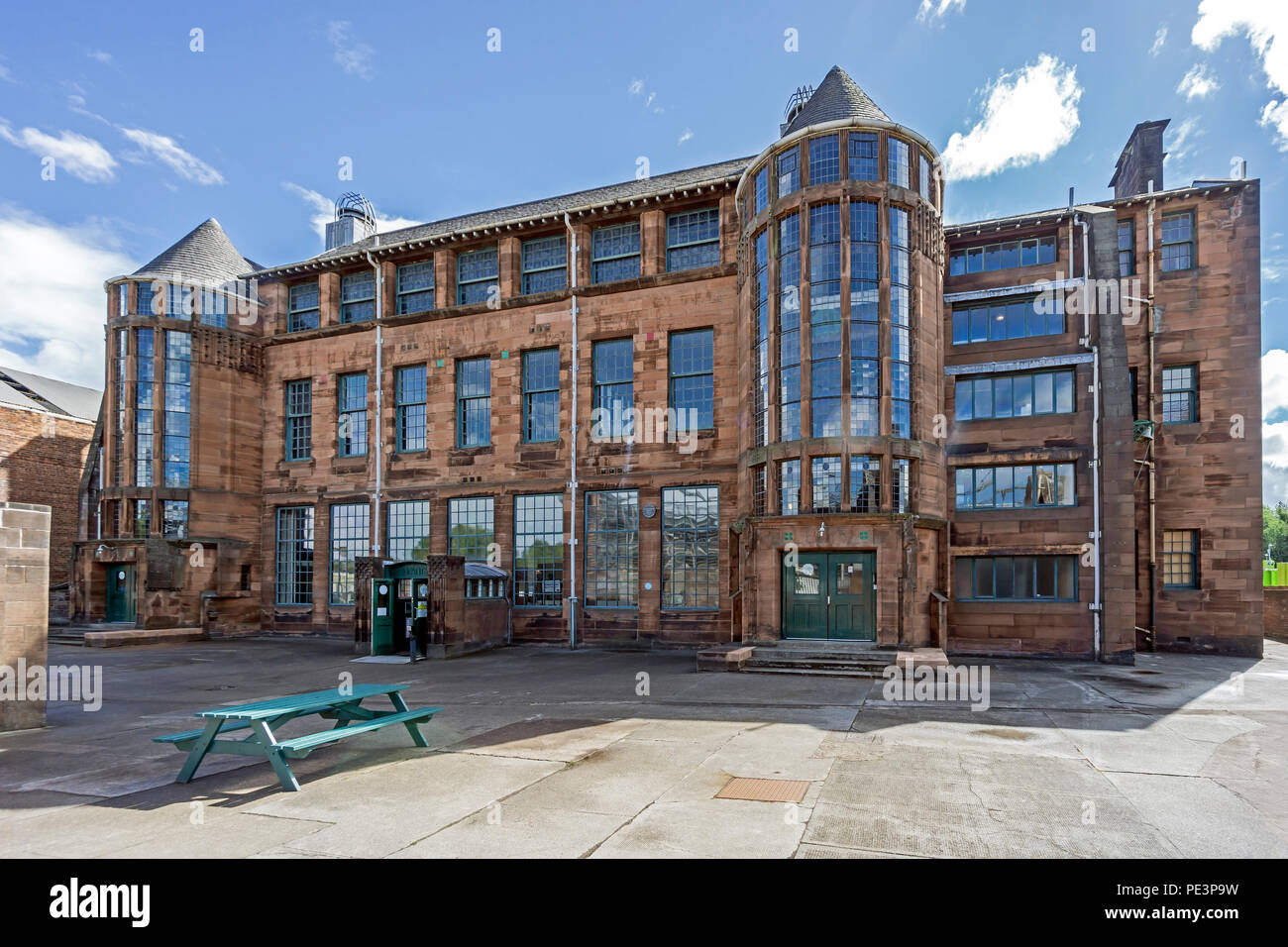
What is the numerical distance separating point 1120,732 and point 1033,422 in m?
13.0

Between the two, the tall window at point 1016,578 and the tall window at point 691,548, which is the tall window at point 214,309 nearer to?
the tall window at point 691,548

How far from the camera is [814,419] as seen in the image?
1923 cm

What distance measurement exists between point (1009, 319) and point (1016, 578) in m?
7.49

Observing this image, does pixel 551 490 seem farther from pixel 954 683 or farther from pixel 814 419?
pixel 954 683

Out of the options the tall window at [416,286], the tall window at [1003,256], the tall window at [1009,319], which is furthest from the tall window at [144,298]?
the tall window at [1009,319]

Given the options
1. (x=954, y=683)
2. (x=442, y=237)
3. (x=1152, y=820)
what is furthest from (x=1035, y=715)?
(x=442, y=237)

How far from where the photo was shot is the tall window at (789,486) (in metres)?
19.1

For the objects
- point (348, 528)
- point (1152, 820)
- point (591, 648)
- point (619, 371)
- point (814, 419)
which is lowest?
point (591, 648)

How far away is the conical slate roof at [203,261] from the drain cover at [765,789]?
29652 millimetres

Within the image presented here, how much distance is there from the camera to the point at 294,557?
2934 cm

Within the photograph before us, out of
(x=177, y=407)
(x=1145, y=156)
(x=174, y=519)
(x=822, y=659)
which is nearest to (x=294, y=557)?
(x=174, y=519)

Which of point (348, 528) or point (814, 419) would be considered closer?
point (814, 419)

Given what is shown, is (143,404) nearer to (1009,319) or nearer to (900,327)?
(900,327)

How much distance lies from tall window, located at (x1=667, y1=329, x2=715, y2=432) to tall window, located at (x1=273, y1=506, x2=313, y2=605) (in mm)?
15068
